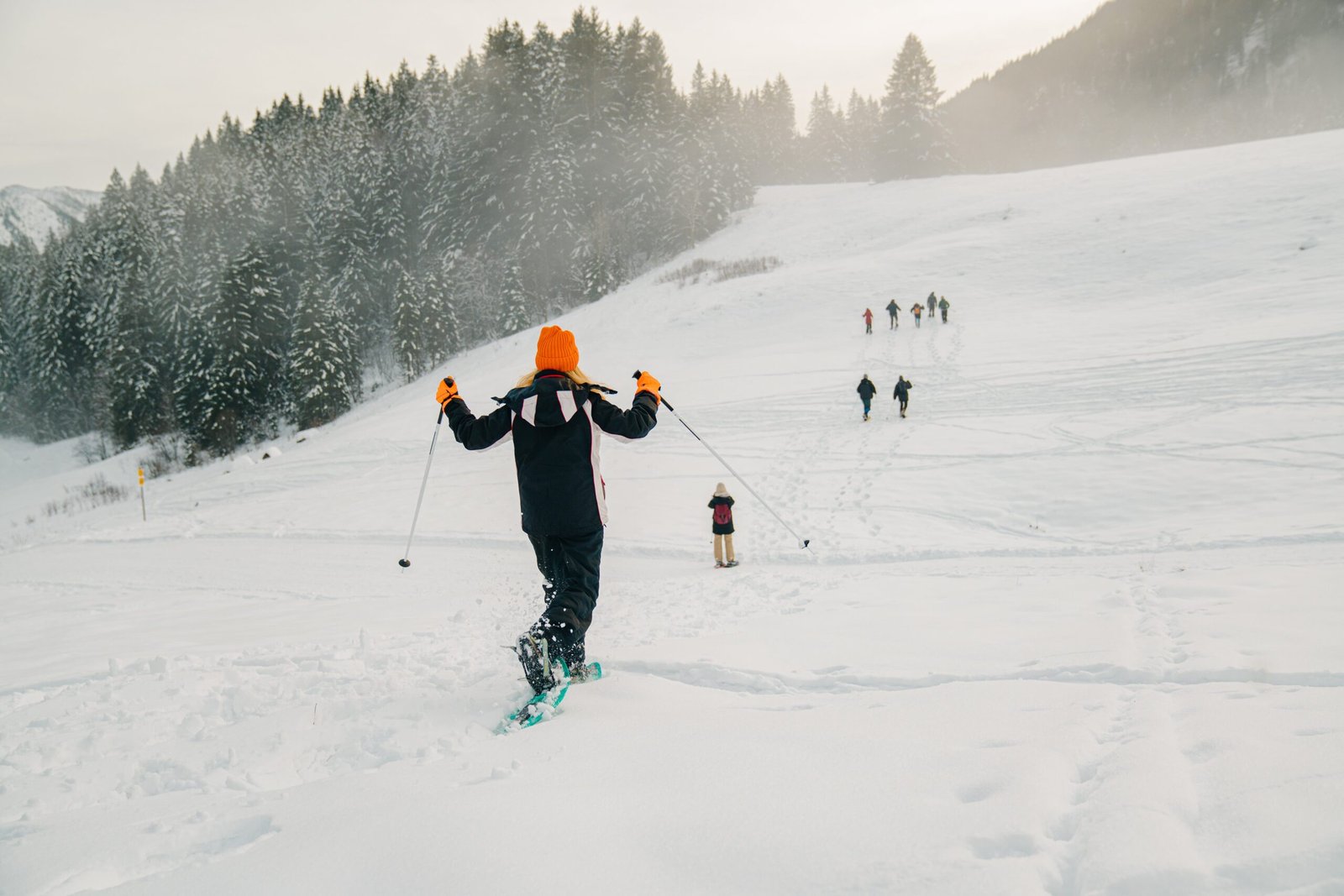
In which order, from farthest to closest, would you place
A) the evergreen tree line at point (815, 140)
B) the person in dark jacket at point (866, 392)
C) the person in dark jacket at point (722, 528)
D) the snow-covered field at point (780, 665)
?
the evergreen tree line at point (815, 140), the person in dark jacket at point (866, 392), the person in dark jacket at point (722, 528), the snow-covered field at point (780, 665)

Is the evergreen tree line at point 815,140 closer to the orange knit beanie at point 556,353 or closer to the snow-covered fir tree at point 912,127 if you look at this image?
the snow-covered fir tree at point 912,127

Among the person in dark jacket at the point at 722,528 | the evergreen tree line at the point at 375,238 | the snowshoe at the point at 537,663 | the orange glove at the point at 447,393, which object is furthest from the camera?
the evergreen tree line at the point at 375,238

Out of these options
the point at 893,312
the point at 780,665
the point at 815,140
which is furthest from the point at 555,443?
the point at 815,140

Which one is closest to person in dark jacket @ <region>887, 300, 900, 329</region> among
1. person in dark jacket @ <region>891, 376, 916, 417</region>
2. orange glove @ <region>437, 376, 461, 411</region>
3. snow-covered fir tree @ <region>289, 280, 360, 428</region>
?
person in dark jacket @ <region>891, 376, 916, 417</region>

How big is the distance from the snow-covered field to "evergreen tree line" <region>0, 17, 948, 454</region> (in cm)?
2808

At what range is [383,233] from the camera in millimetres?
57594

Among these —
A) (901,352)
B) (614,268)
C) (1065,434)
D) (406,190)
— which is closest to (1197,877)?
(1065,434)

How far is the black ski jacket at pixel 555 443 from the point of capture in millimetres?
4160

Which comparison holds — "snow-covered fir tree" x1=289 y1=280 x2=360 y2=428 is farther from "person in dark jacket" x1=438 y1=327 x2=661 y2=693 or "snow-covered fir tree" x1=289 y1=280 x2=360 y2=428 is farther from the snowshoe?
the snowshoe

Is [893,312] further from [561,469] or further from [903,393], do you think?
[561,469]

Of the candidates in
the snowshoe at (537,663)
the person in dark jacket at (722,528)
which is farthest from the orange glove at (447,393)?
the person in dark jacket at (722,528)

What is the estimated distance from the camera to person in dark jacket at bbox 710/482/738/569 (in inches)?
403

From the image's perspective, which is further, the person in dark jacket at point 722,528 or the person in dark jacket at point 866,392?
the person in dark jacket at point 866,392

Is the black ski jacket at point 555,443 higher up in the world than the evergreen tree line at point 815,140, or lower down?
lower down
